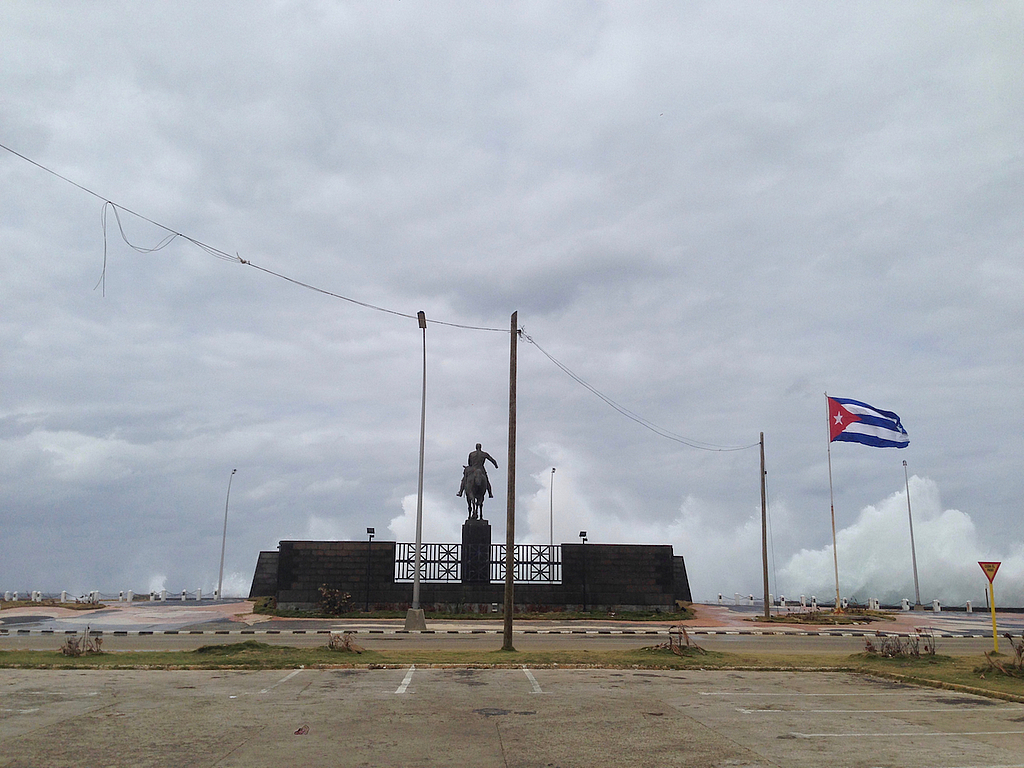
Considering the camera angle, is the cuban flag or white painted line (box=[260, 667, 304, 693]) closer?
white painted line (box=[260, 667, 304, 693])

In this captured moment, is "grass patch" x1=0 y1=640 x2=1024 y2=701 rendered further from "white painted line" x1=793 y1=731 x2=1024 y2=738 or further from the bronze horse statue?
the bronze horse statue

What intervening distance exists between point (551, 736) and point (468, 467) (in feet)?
99.3

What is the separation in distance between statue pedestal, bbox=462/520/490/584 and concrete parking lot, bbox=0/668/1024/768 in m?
23.2

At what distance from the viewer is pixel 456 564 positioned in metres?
38.2

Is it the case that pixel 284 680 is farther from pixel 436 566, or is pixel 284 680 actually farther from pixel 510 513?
pixel 436 566

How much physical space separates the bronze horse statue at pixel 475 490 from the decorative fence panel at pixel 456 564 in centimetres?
188

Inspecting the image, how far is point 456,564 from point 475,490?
3.62m

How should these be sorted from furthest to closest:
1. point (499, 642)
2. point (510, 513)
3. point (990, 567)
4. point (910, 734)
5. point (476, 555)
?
point (476, 555) → point (499, 642) → point (510, 513) → point (990, 567) → point (910, 734)

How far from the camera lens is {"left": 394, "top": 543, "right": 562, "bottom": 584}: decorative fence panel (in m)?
38.1

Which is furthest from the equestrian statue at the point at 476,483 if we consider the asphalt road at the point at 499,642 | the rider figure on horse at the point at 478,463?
the asphalt road at the point at 499,642

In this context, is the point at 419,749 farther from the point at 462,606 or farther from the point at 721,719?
the point at 462,606

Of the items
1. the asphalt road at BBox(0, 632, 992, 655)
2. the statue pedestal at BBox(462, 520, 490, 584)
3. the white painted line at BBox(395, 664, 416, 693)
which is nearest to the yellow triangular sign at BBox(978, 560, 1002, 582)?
the asphalt road at BBox(0, 632, 992, 655)

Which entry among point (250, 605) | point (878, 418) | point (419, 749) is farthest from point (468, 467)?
point (419, 749)

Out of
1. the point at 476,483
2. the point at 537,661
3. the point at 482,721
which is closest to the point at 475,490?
the point at 476,483
